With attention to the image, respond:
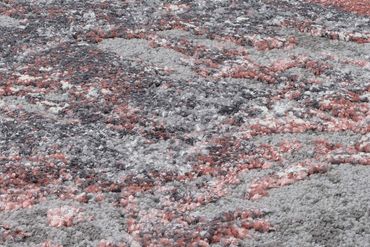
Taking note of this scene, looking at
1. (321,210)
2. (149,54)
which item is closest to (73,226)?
(321,210)

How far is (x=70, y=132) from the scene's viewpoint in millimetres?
24188

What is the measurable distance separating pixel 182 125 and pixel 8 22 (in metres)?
17.1

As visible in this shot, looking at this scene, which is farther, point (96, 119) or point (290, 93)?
point (290, 93)

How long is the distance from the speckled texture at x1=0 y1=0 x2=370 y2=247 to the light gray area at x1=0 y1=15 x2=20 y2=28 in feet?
0.66

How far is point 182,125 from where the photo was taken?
25.3m

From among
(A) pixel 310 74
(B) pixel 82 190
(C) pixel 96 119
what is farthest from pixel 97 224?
(A) pixel 310 74

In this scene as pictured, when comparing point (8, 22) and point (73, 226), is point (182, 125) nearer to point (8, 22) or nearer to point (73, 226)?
point (73, 226)

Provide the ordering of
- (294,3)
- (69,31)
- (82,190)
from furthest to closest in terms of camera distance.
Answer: (294,3) → (69,31) → (82,190)

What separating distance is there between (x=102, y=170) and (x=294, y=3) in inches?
1024

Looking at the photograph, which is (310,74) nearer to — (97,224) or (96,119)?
(96,119)

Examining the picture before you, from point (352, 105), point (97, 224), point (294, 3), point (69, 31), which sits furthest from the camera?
point (294, 3)

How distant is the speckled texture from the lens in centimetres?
1850

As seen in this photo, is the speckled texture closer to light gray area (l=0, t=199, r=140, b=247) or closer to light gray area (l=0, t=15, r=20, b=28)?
light gray area (l=0, t=199, r=140, b=247)

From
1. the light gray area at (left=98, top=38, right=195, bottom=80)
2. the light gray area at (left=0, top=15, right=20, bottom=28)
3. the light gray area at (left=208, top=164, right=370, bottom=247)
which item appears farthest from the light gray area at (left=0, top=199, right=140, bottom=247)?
the light gray area at (left=0, top=15, right=20, bottom=28)
